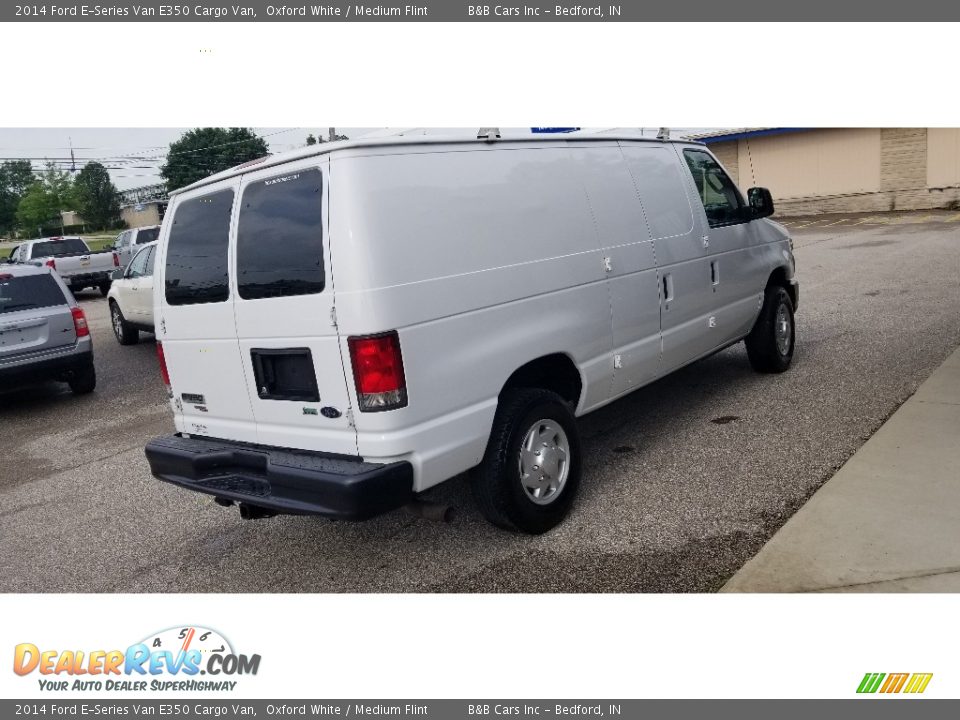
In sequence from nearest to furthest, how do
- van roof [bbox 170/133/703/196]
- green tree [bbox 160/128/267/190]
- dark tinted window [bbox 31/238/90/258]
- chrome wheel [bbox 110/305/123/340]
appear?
van roof [bbox 170/133/703/196]
chrome wheel [bbox 110/305/123/340]
dark tinted window [bbox 31/238/90/258]
green tree [bbox 160/128/267/190]

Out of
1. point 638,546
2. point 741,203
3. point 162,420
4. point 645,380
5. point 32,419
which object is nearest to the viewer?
point 638,546

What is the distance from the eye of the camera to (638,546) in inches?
167

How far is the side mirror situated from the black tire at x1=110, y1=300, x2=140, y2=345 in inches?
398

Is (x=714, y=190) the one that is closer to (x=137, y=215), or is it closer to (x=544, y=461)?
(x=544, y=461)

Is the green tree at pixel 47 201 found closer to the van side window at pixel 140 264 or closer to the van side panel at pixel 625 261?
the van side window at pixel 140 264

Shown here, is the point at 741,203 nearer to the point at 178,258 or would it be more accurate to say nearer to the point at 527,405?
the point at 527,405

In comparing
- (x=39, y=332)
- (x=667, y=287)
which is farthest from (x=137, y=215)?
(x=667, y=287)

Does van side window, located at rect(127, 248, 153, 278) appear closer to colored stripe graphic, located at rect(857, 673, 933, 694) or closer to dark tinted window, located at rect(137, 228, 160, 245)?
dark tinted window, located at rect(137, 228, 160, 245)

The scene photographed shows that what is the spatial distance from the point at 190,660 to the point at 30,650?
2.74ft

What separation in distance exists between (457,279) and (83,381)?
7.44 meters

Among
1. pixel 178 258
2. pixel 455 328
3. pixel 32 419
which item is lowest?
pixel 32 419

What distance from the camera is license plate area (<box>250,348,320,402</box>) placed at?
399cm

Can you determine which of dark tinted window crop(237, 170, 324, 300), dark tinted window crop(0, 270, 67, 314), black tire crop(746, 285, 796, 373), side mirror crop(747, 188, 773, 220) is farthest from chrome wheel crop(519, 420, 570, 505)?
dark tinted window crop(0, 270, 67, 314)

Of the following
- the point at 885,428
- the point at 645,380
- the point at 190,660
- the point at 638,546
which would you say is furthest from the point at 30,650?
the point at 885,428
